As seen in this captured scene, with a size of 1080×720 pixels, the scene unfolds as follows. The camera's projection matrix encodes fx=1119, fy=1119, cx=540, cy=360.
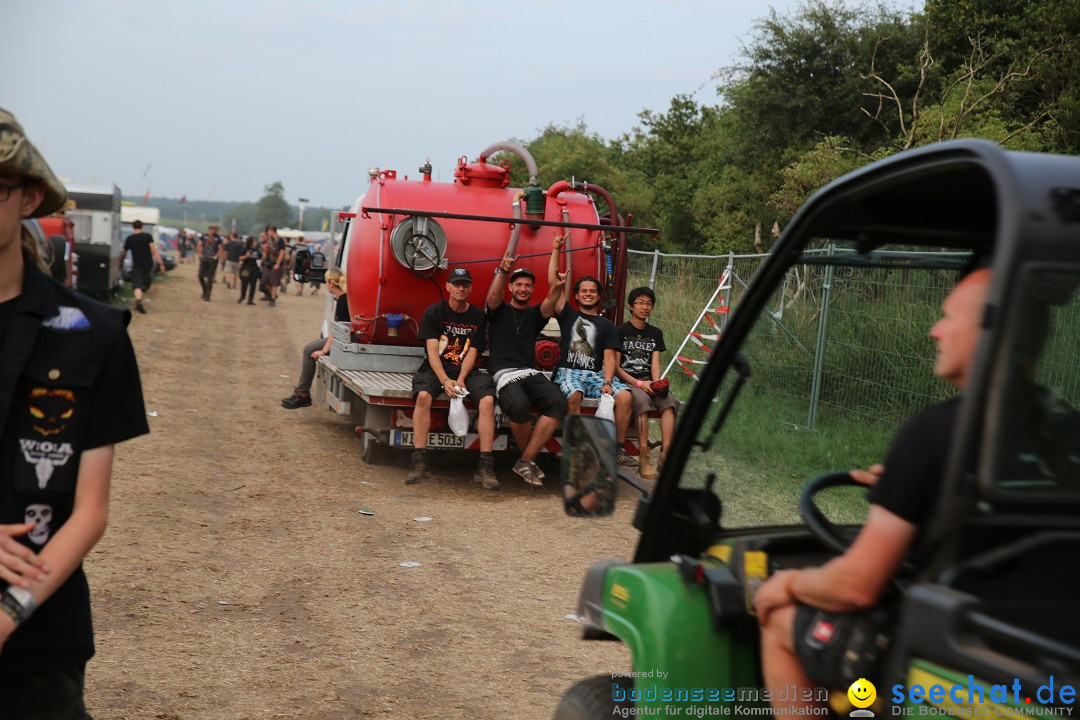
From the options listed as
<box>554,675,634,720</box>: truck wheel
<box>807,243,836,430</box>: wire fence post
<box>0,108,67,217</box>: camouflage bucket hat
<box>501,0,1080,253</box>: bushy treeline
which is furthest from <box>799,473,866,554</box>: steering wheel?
<box>501,0,1080,253</box>: bushy treeline

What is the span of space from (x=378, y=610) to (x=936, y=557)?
15.4 ft

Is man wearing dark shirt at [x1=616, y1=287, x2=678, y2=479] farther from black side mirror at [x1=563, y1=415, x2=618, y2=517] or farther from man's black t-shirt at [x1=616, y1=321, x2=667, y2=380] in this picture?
black side mirror at [x1=563, y1=415, x2=618, y2=517]

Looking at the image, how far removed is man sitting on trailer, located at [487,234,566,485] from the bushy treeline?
8.26 metres

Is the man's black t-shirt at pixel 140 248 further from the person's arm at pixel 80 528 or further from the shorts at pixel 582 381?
the person's arm at pixel 80 528

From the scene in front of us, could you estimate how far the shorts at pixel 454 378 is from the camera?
31.6 feet

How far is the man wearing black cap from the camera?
379 inches

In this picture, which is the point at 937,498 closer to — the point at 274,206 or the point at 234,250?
the point at 234,250

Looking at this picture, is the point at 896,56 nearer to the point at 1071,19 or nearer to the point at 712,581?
the point at 1071,19

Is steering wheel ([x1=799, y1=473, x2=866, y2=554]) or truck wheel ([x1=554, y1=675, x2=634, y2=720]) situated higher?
steering wheel ([x1=799, y1=473, x2=866, y2=554])

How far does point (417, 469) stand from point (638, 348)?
2.34 metres

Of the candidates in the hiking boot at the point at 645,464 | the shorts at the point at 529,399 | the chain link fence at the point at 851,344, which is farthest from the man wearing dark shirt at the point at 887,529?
the hiking boot at the point at 645,464

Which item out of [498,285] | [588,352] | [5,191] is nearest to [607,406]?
[588,352]

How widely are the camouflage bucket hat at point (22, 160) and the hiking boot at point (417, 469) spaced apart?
728 cm

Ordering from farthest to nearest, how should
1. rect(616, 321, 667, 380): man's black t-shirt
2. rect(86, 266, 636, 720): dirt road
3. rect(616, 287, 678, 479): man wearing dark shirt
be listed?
rect(616, 321, 667, 380): man's black t-shirt → rect(616, 287, 678, 479): man wearing dark shirt → rect(86, 266, 636, 720): dirt road
